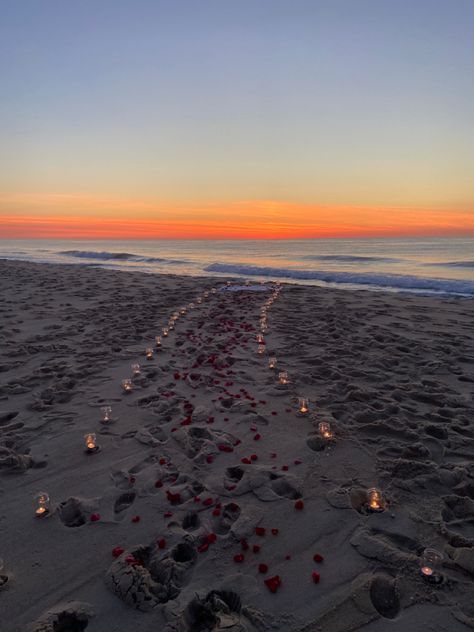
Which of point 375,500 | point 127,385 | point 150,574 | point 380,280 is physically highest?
point 380,280

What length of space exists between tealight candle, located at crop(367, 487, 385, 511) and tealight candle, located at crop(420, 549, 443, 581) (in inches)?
20.7

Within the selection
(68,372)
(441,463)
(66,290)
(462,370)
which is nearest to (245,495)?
(441,463)

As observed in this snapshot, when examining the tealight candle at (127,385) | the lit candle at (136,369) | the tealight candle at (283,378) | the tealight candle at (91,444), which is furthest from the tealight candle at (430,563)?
the lit candle at (136,369)

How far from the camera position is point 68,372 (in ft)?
20.4

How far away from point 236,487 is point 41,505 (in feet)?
5.34

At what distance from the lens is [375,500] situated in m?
3.14

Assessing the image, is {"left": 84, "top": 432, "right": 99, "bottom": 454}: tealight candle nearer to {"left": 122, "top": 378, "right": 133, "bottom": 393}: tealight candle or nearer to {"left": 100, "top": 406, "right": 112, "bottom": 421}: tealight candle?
{"left": 100, "top": 406, "right": 112, "bottom": 421}: tealight candle

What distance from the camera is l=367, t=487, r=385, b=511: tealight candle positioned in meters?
3.12

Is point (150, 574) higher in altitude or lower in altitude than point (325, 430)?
lower

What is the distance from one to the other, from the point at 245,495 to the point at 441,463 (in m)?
1.96

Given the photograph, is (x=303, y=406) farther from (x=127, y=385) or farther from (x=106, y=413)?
(x=127, y=385)

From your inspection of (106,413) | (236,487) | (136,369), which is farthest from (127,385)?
(236,487)

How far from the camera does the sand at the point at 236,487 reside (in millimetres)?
2375

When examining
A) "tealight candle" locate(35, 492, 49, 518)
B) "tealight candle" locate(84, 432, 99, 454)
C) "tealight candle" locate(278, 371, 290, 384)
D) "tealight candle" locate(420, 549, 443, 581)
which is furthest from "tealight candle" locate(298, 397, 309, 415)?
"tealight candle" locate(35, 492, 49, 518)
